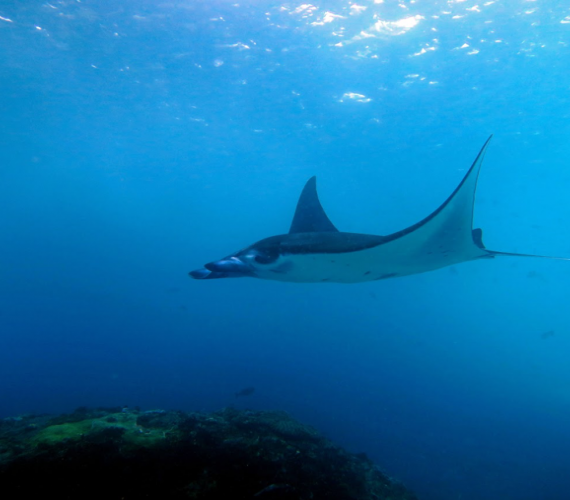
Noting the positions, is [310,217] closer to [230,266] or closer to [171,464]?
[230,266]

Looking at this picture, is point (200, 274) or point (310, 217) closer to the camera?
point (200, 274)

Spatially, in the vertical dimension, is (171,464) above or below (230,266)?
below

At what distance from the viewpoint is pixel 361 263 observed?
376 centimetres

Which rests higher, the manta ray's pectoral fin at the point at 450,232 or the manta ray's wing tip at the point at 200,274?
the manta ray's pectoral fin at the point at 450,232

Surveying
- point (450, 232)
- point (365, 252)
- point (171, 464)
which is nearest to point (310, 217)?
point (365, 252)

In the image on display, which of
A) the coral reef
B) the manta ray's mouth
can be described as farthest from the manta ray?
the coral reef

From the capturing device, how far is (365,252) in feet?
11.4

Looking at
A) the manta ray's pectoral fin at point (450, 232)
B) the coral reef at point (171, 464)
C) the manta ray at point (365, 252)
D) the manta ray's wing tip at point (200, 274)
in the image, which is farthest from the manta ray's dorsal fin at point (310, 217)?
the coral reef at point (171, 464)

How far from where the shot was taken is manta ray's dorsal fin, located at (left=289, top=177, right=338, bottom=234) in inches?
240

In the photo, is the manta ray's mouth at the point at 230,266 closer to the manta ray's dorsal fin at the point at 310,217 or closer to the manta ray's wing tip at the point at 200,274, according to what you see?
the manta ray's wing tip at the point at 200,274

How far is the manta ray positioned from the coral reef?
1844 mm

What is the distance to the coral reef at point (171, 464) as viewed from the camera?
2701 mm

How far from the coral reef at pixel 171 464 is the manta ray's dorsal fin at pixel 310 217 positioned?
344cm

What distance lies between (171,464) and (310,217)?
4385 millimetres
